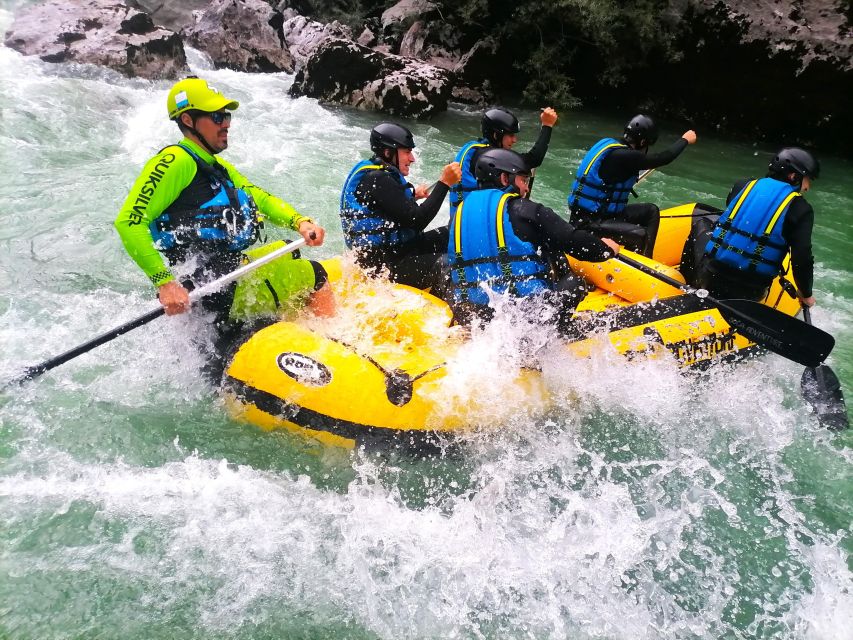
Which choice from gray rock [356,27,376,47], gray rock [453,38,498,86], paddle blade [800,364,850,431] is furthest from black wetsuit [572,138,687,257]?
gray rock [356,27,376,47]

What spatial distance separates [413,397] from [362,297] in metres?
1.05

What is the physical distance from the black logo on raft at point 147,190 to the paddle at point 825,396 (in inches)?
165

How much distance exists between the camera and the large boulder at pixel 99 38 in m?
11.6

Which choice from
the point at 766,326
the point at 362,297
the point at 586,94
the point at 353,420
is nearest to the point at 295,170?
the point at 362,297

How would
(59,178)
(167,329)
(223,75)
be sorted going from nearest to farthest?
(167,329), (59,178), (223,75)

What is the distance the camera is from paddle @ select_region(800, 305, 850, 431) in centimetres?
418

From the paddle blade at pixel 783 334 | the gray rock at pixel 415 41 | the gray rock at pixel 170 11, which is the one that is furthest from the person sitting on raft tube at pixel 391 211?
the gray rock at pixel 170 11

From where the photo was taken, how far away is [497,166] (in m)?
3.70

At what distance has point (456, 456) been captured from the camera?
371cm

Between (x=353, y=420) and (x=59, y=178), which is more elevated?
(x=353, y=420)

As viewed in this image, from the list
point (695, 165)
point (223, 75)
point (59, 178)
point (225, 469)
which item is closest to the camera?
point (225, 469)

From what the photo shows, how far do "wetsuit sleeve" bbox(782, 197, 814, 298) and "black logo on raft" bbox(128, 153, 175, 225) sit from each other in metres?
3.96

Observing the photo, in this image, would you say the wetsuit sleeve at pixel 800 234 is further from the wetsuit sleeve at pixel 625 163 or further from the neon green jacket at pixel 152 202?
the neon green jacket at pixel 152 202

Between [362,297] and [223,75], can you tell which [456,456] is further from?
[223,75]
